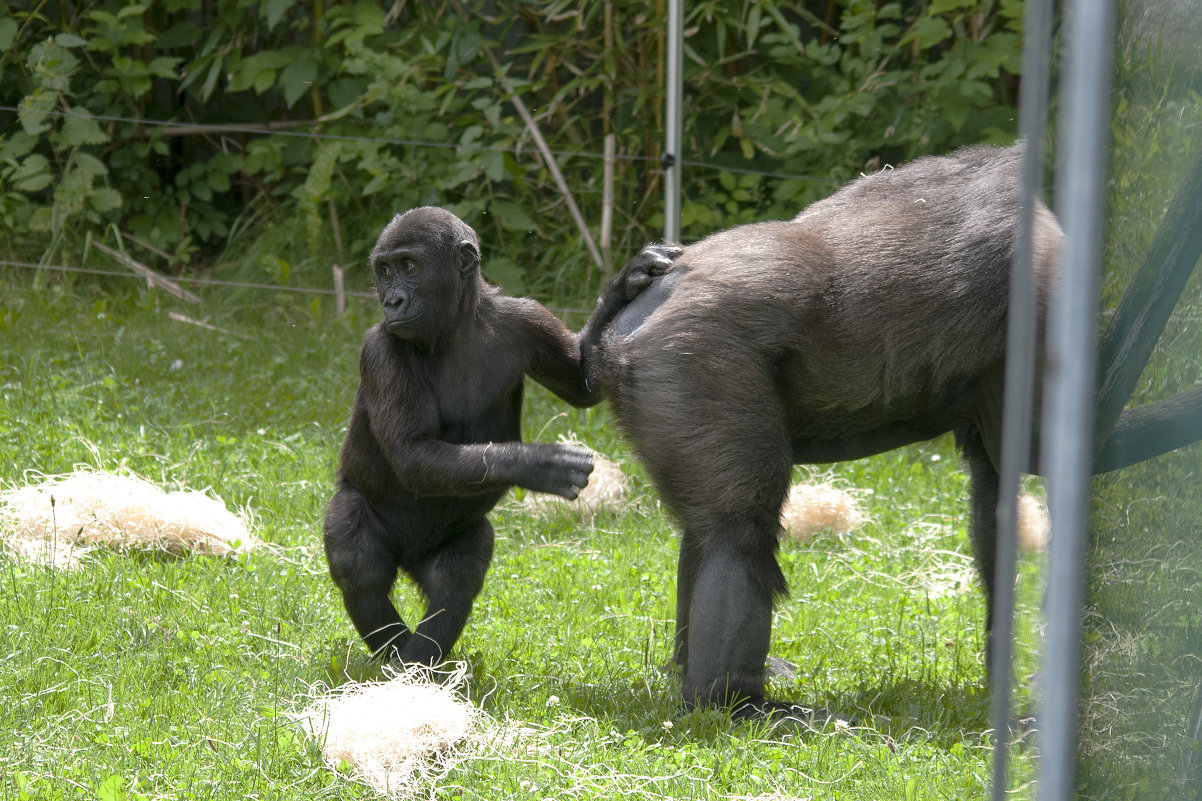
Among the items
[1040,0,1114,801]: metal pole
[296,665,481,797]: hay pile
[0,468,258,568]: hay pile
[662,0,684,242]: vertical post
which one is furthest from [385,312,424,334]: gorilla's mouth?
[662,0,684,242]: vertical post

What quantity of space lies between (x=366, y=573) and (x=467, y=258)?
0.82 meters

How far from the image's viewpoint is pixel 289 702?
3.04 metres

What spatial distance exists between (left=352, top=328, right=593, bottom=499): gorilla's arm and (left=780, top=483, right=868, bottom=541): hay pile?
5.67 ft

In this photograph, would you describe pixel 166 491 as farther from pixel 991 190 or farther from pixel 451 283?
pixel 991 190

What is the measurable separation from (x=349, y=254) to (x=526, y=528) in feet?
11.7

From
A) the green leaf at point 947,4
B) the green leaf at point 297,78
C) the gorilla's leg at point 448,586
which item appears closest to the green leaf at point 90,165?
the green leaf at point 297,78

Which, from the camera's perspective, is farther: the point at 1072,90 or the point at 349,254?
the point at 349,254

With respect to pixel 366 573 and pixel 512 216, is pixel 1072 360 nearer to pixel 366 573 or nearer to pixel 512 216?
pixel 366 573

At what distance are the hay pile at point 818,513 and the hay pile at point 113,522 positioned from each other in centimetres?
185

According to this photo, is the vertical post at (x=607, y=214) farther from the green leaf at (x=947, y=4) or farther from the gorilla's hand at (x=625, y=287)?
the gorilla's hand at (x=625, y=287)

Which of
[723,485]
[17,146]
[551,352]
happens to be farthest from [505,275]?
[723,485]

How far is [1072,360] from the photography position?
4.04ft

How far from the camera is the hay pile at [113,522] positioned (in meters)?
4.08

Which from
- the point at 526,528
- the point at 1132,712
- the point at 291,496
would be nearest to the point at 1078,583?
the point at 1132,712
